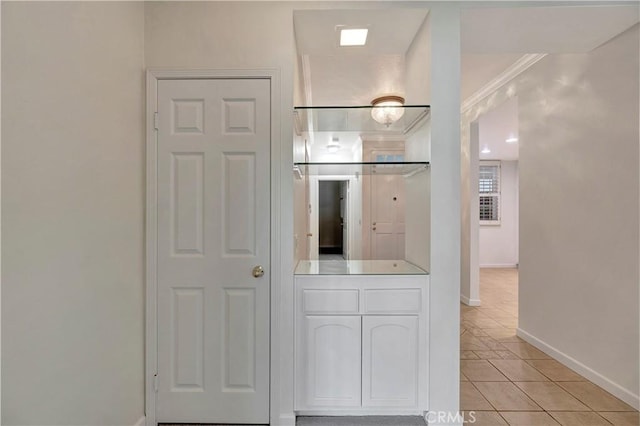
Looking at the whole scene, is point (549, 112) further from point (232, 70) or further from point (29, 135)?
point (29, 135)

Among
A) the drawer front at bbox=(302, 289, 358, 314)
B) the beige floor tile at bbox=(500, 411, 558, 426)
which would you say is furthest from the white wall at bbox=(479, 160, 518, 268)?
the drawer front at bbox=(302, 289, 358, 314)

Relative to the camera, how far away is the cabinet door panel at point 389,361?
188 cm

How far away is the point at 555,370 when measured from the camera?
257 centimetres

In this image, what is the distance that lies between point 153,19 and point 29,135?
118 centimetres

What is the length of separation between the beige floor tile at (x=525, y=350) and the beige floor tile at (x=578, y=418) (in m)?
0.81

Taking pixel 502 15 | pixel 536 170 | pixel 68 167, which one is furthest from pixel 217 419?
pixel 536 170

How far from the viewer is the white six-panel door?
1876mm

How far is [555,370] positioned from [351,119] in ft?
8.93

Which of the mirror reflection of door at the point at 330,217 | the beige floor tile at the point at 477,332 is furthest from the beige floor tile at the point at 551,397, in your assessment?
the mirror reflection of door at the point at 330,217

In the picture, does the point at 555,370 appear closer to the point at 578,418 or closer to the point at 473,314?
the point at 578,418

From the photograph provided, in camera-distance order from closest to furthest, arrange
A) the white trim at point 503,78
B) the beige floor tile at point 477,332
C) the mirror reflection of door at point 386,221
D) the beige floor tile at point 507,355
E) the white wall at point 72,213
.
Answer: the white wall at point 72,213, the beige floor tile at point 507,355, the white trim at point 503,78, the beige floor tile at point 477,332, the mirror reflection of door at point 386,221

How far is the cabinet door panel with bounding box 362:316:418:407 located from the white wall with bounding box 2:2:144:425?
4.58 feet

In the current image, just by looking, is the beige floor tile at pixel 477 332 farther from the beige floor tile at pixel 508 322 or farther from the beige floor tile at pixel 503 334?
the beige floor tile at pixel 508 322

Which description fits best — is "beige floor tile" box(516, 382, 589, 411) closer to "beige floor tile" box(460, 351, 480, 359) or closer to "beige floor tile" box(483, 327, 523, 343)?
"beige floor tile" box(460, 351, 480, 359)
